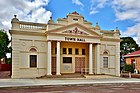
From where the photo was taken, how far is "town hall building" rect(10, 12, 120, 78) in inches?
949

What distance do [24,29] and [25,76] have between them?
5.45m

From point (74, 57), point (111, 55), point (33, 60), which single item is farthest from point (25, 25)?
point (111, 55)

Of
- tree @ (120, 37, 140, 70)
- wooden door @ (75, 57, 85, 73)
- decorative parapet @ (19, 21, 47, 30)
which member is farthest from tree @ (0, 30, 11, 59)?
tree @ (120, 37, 140, 70)

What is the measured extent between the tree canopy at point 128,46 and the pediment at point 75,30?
36.4 meters

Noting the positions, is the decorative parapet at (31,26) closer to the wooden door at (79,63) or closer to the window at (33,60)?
the window at (33,60)

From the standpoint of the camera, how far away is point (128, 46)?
205 feet

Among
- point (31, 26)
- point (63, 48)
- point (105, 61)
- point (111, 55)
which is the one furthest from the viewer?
point (111, 55)

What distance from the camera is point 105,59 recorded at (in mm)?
29094

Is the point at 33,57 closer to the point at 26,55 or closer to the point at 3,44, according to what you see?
the point at 26,55

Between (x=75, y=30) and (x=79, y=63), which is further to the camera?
(x=79, y=63)

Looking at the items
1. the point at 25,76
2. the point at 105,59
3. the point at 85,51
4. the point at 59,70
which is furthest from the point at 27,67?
the point at 105,59

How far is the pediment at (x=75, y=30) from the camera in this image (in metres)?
25.5

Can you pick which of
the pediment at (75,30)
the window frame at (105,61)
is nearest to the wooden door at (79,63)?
the window frame at (105,61)

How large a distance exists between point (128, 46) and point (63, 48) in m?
39.5
